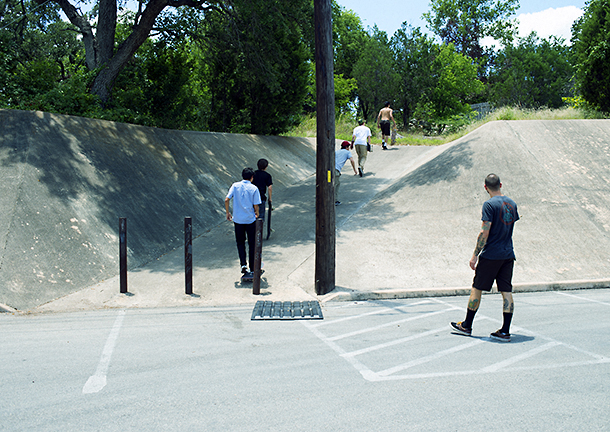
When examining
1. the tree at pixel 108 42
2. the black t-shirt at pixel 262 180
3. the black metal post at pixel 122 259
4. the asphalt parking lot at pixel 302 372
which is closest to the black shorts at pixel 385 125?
the tree at pixel 108 42

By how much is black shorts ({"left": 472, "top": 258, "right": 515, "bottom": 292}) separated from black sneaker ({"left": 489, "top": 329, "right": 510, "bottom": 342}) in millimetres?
492

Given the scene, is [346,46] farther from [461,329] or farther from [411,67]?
[461,329]

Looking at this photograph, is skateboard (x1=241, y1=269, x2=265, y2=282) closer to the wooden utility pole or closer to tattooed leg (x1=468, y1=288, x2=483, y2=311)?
the wooden utility pole

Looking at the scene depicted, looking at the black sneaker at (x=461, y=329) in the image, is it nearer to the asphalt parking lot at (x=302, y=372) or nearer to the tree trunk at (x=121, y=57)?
the asphalt parking lot at (x=302, y=372)

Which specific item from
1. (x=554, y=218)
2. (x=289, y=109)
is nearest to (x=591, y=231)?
(x=554, y=218)

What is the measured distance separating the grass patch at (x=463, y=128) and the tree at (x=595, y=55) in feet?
1.95

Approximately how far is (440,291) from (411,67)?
85.3 feet

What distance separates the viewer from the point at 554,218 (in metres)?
10.1

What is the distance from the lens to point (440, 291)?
298 inches

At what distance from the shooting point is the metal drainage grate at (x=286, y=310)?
625cm

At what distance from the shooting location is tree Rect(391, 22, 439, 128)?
30.1 m

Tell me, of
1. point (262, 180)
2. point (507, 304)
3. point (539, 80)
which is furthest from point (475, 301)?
point (539, 80)

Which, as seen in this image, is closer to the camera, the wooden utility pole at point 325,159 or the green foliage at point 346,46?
the wooden utility pole at point 325,159

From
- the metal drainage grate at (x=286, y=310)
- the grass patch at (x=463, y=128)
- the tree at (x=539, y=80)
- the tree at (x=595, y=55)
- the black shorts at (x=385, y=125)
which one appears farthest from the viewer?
the tree at (x=539, y=80)
